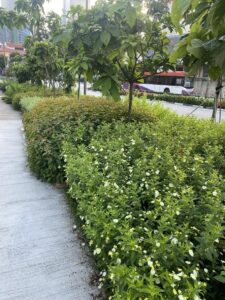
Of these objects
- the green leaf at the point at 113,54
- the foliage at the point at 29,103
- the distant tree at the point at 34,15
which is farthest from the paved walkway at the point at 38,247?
the distant tree at the point at 34,15

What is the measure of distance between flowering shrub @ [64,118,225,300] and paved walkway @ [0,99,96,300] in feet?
0.87

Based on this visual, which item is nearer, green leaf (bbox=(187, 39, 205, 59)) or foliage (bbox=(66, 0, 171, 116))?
green leaf (bbox=(187, 39, 205, 59))

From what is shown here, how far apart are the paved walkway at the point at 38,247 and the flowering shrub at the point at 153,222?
0.87 ft

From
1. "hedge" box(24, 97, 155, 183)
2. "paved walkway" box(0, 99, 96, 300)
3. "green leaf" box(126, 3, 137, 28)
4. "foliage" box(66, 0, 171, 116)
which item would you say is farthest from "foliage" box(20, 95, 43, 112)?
"green leaf" box(126, 3, 137, 28)

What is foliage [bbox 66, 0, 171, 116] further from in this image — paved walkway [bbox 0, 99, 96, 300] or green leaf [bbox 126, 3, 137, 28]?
paved walkway [bbox 0, 99, 96, 300]

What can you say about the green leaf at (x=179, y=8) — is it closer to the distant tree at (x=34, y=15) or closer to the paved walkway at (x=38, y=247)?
the paved walkway at (x=38, y=247)

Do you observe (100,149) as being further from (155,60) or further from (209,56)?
(155,60)

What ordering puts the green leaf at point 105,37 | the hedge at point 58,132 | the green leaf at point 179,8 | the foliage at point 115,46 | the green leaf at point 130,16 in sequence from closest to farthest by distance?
the green leaf at point 179,8
the green leaf at point 130,16
the green leaf at point 105,37
the foliage at point 115,46
the hedge at point 58,132

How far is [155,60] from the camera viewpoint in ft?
15.1

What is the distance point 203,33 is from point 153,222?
44.4 inches

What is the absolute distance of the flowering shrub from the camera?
4.39ft

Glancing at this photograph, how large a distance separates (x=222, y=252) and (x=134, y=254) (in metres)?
0.58

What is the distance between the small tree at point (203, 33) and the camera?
1.09 m

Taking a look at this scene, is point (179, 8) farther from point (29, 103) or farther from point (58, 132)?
point (29, 103)
